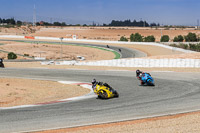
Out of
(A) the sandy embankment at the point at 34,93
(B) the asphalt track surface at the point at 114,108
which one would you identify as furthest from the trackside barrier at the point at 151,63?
(A) the sandy embankment at the point at 34,93

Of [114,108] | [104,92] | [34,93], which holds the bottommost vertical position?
[34,93]

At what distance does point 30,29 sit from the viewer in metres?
152

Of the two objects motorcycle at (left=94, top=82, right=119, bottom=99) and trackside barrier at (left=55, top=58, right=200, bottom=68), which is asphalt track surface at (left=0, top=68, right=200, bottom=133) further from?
trackside barrier at (left=55, top=58, right=200, bottom=68)

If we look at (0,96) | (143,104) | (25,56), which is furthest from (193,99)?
(25,56)

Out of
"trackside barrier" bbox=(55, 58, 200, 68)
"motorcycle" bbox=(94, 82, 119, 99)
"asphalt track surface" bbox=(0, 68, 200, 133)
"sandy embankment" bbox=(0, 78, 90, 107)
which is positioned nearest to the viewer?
"asphalt track surface" bbox=(0, 68, 200, 133)

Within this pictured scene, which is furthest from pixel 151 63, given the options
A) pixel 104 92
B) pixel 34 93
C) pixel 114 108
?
pixel 114 108

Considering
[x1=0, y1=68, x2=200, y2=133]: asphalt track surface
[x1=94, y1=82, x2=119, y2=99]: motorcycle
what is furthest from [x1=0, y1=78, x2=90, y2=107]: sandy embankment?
[x1=94, y1=82, x2=119, y2=99]: motorcycle

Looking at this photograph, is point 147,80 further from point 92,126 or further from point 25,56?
point 25,56

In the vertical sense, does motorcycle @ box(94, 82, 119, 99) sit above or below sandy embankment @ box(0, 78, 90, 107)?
above

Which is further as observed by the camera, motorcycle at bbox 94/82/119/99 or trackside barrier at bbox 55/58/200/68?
trackside barrier at bbox 55/58/200/68

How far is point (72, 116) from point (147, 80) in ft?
26.4

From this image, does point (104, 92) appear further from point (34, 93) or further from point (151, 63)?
point (151, 63)

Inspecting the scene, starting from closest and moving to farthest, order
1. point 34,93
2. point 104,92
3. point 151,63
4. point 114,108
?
1. point 114,108
2. point 104,92
3. point 34,93
4. point 151,63

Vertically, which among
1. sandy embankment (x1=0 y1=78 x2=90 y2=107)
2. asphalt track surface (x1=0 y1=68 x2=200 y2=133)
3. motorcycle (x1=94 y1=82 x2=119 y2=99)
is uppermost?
motorcycle (x1=94 y1=82 x2=119 y2=99)
